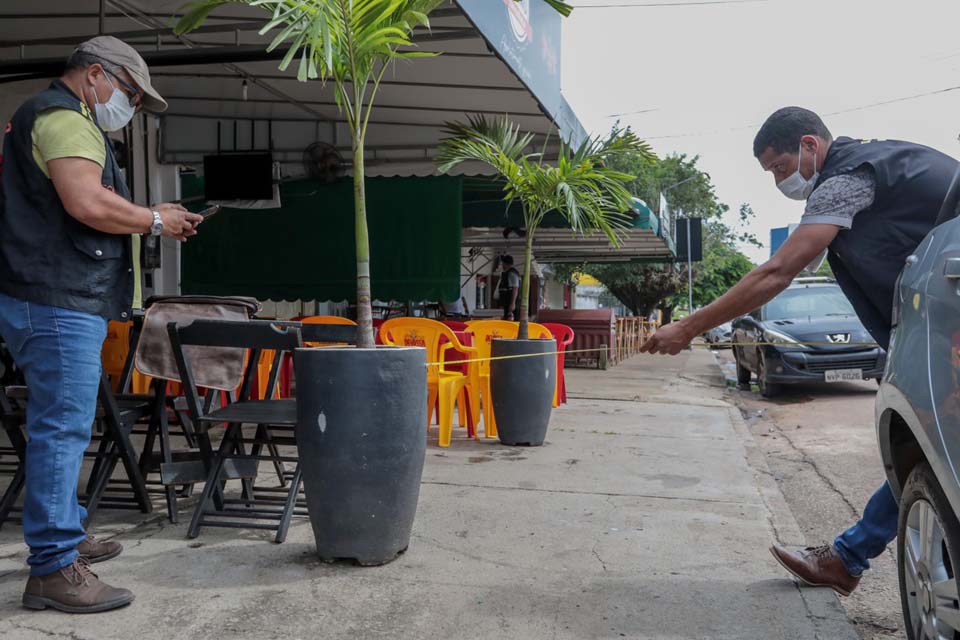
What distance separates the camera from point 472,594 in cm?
327

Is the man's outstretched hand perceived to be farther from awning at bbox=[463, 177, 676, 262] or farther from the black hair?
awning at bbox=[463, 177, 676, 262]

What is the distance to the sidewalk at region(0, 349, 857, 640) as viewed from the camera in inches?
115

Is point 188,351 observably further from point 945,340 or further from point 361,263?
point 945,340

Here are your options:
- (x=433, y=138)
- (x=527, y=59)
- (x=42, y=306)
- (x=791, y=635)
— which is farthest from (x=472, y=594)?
(x=433, y=138)

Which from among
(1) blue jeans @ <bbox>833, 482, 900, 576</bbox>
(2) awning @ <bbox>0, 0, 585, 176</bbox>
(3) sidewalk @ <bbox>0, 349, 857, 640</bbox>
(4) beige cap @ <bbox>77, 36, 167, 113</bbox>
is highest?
(2) awning @ <bbox>0, 0, 585, 176</bbox>

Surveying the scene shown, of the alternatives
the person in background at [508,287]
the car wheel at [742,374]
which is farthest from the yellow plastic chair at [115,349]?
the car wheel at [742,374]

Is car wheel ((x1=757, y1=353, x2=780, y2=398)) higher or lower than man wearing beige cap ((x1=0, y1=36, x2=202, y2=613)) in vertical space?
lower

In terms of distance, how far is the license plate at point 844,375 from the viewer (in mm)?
9969

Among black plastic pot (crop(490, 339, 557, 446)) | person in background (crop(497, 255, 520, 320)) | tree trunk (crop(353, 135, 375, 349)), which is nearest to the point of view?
tree trunk (crop(353, 135, 375, 349))

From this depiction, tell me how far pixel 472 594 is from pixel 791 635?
45.7 inches

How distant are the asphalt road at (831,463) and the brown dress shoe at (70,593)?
2.74 meters

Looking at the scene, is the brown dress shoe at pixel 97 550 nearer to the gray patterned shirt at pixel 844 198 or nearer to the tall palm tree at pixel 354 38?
the tall palm tree at pixel 354 38

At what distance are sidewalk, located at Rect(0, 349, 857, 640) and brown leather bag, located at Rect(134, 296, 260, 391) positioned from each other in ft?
2.42

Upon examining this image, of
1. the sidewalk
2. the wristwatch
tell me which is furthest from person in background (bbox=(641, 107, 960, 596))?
the wristwatch
